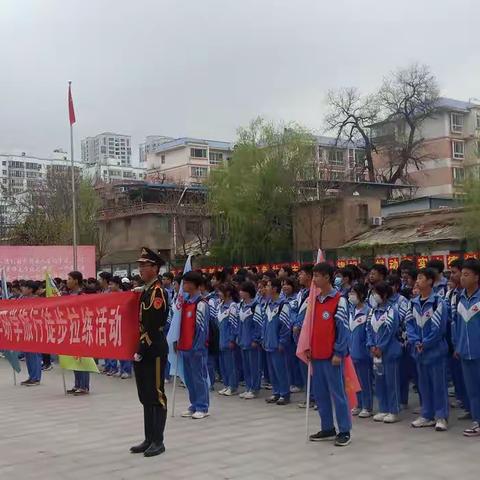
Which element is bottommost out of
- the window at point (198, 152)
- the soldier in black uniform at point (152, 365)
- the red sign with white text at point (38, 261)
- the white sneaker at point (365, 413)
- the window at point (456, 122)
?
the white sneaker at point (365, 413)

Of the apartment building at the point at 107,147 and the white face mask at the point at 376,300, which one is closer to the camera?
the white face mask at the point at 376,300

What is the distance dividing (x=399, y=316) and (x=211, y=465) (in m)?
2.73

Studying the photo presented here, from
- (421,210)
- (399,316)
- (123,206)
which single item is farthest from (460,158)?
(399,316)

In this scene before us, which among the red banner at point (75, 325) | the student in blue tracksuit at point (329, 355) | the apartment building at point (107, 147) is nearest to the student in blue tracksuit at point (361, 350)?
the student in blue tracksuit at point (329, 355)

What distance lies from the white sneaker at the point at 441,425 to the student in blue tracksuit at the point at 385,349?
1.97 ft

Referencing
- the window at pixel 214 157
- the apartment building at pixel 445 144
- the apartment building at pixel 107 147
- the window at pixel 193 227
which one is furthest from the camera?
the apartment building at pixel 107 147

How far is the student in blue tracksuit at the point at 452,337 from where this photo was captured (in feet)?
21.5

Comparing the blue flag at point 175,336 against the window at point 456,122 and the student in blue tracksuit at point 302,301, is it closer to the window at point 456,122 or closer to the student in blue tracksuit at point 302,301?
the student in blue tracksuit at point 302,301

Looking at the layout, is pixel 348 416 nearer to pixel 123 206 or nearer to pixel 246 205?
pixel 246 205

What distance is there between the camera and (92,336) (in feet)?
24.4

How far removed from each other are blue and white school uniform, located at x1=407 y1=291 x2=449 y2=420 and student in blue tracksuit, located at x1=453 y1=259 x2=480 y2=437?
12.2 inches

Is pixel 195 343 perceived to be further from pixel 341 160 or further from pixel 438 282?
pixel 341 160

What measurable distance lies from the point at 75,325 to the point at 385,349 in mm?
3648

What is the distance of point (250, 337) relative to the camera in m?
8.91
